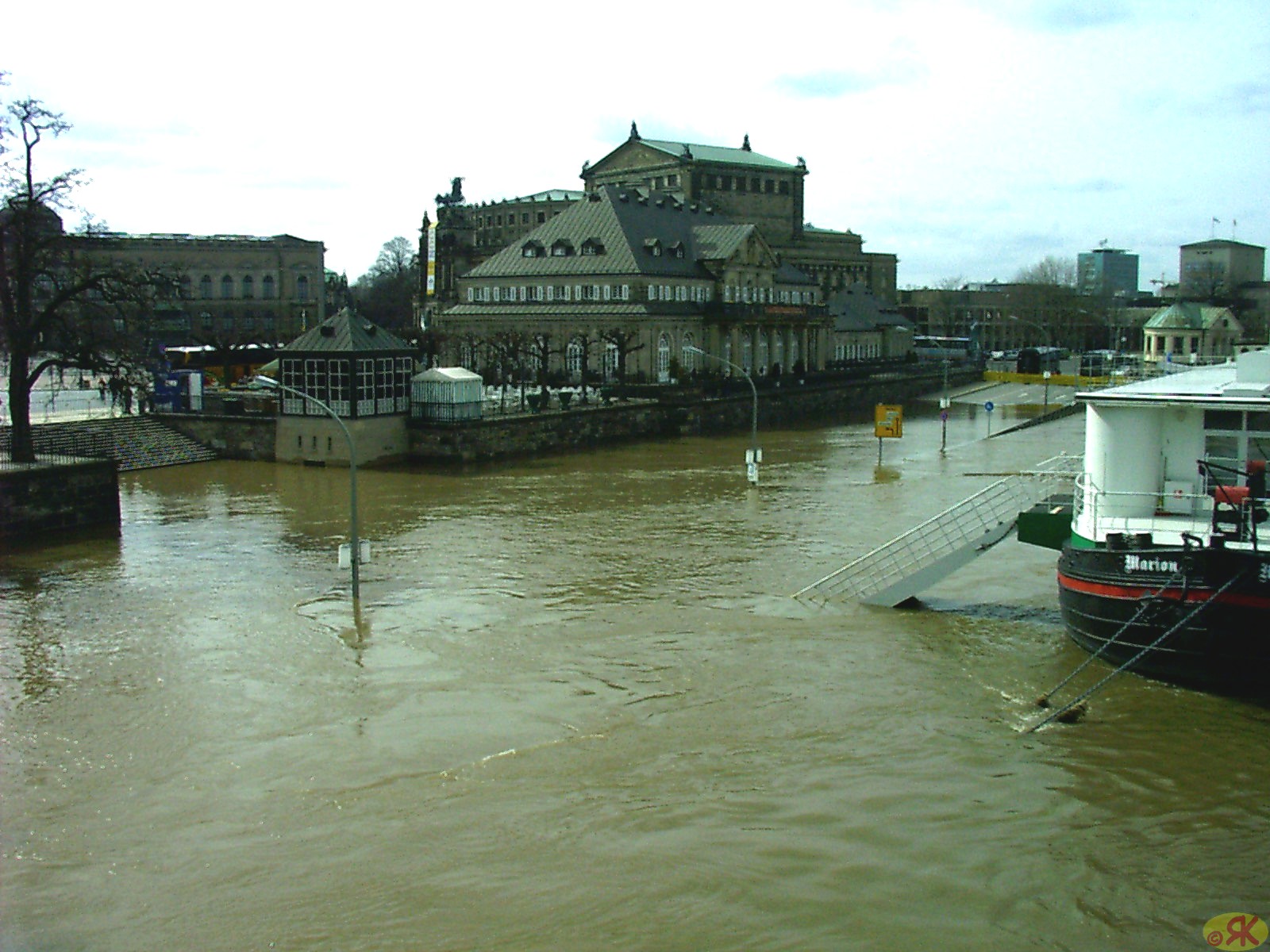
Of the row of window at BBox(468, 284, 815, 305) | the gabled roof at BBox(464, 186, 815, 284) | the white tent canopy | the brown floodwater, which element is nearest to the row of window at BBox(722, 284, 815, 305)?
the row of window at BBox(468, 284, 815, 305)

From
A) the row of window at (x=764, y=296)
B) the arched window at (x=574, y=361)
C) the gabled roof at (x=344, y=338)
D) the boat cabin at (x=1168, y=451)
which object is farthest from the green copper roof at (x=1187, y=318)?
the boat cabin at (x=1168, y=451)

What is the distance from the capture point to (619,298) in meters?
86.1

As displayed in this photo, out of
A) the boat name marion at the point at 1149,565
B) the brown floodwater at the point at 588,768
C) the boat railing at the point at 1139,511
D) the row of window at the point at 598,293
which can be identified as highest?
the row of window at the point at 598,293

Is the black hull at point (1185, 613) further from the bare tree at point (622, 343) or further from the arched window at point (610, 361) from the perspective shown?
the arched window at point (610, 361)

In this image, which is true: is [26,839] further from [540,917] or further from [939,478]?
[939,478]

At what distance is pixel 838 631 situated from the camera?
26672 mm

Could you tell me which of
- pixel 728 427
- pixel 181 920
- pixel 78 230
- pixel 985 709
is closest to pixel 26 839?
pixel 181 920

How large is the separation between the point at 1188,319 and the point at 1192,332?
105 centimetres

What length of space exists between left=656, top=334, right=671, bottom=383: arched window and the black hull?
63312 mm

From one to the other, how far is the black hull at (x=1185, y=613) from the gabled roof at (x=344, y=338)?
39466 millimetres

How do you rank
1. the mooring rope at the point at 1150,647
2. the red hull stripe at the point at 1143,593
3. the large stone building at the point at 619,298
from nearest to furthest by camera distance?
the mooring rope at the point at 1150,647, the red hull stripe at the point at 1143,593, the large stone building at the point at 619,298

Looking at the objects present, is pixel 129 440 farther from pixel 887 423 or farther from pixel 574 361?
pixel 574 361

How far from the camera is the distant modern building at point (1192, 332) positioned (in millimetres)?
81000

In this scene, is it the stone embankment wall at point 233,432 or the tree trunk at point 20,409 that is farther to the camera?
the stone embankment wall at point 233,432
